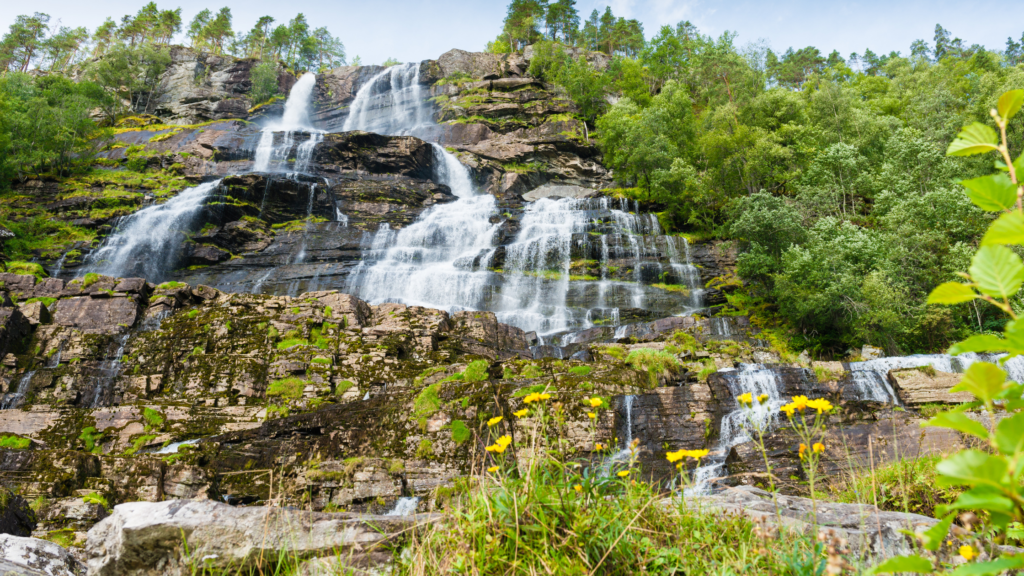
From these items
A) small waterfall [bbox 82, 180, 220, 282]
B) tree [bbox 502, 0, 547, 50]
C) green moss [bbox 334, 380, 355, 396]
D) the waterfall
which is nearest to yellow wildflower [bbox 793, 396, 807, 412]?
green moss [bbox 334, 380, 355, 396]

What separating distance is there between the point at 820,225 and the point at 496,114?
118 ft

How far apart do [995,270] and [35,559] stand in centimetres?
502

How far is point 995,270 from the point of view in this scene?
3.59 feet

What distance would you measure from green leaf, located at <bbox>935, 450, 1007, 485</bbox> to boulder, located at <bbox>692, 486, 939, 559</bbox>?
151cm

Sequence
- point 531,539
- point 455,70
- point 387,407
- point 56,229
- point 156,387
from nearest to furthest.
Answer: point 531,539 < point 387,407 < point 156,387 < point 56,229 < point 455,70

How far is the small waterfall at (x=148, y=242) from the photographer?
30.6 meters

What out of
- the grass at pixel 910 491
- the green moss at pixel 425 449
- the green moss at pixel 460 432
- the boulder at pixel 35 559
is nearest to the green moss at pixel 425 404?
the green moss at pixel 425 449

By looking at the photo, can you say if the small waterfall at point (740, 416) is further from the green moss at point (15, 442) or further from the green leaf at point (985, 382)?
the green moss at point (15, 442)

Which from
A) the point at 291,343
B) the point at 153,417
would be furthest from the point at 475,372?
the point at 153,417

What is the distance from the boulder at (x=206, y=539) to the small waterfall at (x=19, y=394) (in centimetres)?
1783

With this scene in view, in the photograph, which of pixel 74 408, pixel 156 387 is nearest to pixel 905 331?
pixel 156 387

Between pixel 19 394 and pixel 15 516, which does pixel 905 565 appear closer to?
pixel 15 516

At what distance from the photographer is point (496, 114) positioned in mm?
52250

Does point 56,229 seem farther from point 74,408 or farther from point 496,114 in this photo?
point 496,114
